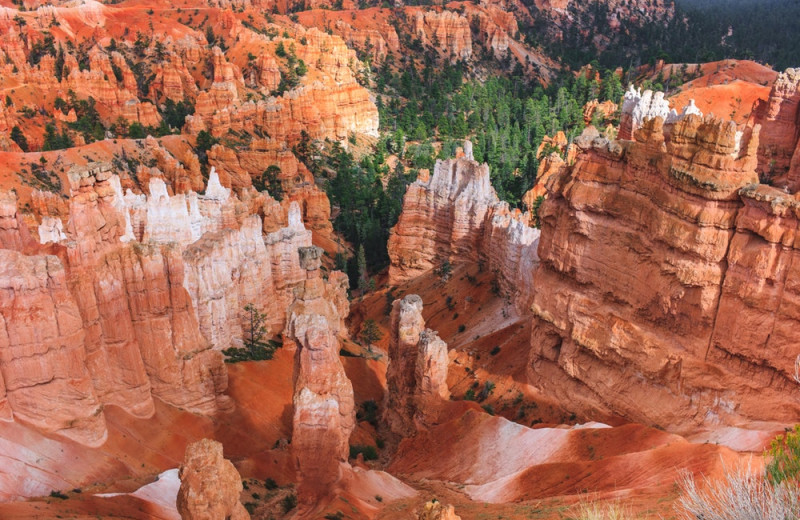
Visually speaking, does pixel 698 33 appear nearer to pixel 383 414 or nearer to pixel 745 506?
pixel 383 414

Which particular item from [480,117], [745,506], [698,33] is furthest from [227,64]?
[698,33]

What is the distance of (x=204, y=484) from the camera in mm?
17109

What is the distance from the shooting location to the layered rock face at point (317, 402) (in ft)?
75.2

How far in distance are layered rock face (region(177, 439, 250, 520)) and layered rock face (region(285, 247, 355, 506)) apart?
5.28 m

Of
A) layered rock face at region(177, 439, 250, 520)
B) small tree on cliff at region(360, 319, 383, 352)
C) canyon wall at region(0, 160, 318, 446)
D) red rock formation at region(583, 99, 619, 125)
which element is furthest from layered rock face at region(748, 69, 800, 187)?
red rock formation at region(583, 99, 619, 125)

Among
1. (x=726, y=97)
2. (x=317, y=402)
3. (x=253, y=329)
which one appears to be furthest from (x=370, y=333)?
(x=726, y=97)

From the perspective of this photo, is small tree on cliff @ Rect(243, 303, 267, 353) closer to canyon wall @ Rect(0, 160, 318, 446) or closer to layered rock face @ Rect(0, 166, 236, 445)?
canyon wall @ Rect(0, 160, 318, 446)

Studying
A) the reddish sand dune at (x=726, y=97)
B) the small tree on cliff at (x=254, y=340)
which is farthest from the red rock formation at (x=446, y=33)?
the small tree on cliff at (x=254, y=340)

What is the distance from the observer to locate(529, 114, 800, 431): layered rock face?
21578 mm

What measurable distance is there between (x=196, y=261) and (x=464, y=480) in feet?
55.4

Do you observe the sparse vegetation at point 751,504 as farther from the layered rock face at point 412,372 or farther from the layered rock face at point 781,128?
the layered rock face at point 781,128

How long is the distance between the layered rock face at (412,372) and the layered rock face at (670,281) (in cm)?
484

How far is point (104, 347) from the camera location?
81.3 ft

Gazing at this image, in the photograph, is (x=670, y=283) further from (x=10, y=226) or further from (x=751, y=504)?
(x=10, y=226)
